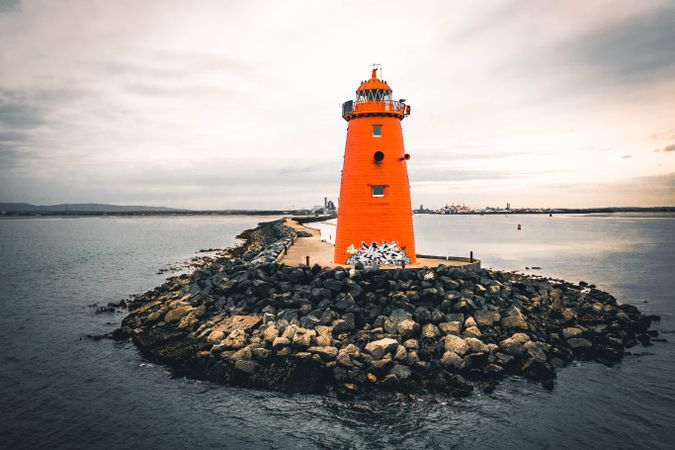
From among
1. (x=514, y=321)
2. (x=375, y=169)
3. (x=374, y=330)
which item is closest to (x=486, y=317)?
(x=514, y=321)

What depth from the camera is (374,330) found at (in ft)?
47.3

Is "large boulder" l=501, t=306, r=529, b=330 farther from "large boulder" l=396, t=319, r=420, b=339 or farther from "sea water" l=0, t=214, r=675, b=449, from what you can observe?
"large boulder" l=396, t=319, r=420, b=339

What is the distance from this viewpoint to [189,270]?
35594 millimetres

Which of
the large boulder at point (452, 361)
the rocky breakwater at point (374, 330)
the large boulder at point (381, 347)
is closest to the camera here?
the rocky breakwater at point (374, 330)

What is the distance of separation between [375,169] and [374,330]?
7.24 m

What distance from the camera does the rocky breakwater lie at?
12.6 meters

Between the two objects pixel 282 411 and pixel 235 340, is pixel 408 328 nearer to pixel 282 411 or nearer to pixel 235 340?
pixel 282 411

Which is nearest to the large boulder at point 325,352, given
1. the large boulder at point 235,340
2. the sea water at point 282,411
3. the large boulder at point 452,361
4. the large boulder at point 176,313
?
the sea water at point 282,411

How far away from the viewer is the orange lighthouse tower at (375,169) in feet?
61.5

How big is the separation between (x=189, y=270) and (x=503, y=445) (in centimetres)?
3004

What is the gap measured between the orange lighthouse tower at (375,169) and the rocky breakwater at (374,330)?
246cm

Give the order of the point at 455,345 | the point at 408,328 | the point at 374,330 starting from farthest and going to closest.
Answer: the point at 374,330
the point at 408,328
the point at 455,345

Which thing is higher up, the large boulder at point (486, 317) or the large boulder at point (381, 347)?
the large boulder at point (486, 317)

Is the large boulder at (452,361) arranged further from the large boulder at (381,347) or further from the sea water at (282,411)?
the large boulder at (381,347)
